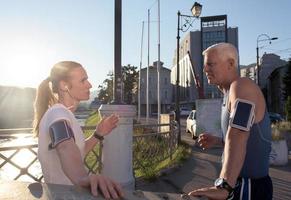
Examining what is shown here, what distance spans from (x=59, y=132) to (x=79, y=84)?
0.59 meters

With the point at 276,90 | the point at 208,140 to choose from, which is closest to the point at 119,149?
the point at 208,140

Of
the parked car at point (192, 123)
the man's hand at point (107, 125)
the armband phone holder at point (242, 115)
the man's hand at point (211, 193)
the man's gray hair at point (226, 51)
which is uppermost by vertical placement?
the man's gray hair at point (226, 51)

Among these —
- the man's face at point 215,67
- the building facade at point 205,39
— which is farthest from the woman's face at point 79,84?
the building facade at point 205,39

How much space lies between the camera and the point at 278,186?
9.66 m

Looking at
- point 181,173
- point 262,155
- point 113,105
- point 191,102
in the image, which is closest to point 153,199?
point 262,155

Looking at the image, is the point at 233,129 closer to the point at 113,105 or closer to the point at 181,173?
the point at 113,105

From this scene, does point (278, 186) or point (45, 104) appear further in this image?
point (278, 186)

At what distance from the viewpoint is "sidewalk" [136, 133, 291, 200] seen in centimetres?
932

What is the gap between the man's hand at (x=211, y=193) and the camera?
211cm

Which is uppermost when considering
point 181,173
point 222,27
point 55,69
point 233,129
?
point 222,27

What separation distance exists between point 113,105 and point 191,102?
9479 cm

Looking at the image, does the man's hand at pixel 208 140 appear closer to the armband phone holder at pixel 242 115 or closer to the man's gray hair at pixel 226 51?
the man's gray hair at pixel 226 51

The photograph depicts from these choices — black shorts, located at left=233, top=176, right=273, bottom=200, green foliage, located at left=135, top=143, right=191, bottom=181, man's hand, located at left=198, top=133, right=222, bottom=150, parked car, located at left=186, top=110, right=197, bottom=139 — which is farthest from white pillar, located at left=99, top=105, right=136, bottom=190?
parked car, located at left=186, top=110, right=197, bottom=139

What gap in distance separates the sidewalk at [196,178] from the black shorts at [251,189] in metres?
6.08
